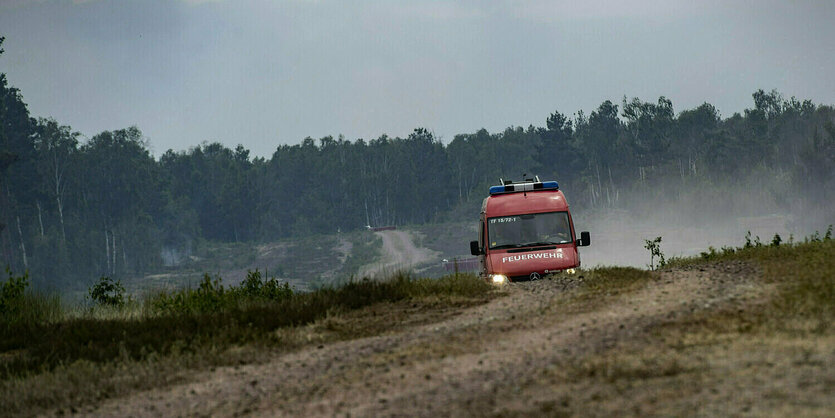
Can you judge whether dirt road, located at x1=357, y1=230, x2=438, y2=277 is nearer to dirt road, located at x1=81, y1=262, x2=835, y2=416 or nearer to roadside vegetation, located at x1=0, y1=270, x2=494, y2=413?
roadside vegetation, located at x1=0, y1=270, x2=494, y2=413

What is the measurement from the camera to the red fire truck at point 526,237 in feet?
67.3

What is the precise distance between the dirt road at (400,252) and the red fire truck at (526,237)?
244 feet

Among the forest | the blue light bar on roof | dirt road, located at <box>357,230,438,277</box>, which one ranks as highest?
the forest

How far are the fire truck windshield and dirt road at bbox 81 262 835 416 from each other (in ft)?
25.2

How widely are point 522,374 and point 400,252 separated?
4111 inches

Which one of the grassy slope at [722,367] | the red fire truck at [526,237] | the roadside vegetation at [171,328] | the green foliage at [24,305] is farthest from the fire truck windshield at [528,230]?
the grassy slope at [722,367]

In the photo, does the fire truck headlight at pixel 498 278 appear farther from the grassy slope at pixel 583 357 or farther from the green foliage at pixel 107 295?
the green foliage at pixel 107 295

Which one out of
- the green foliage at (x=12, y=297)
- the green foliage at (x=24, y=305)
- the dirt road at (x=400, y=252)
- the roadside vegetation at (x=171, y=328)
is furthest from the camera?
the dirt road at (x=400, y=252)

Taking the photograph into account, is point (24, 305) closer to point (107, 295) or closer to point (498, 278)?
point (107, 295)

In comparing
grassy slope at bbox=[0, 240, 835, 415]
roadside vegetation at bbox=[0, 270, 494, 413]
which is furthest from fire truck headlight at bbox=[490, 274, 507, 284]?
grassy slope at bbox=[0, 240, 835, 415]

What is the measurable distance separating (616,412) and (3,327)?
476 inches

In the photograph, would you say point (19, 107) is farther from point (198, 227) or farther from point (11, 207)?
point (198, 227)

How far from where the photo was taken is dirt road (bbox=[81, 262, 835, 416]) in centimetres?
773

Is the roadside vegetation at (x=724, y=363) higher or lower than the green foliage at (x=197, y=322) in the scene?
lower
